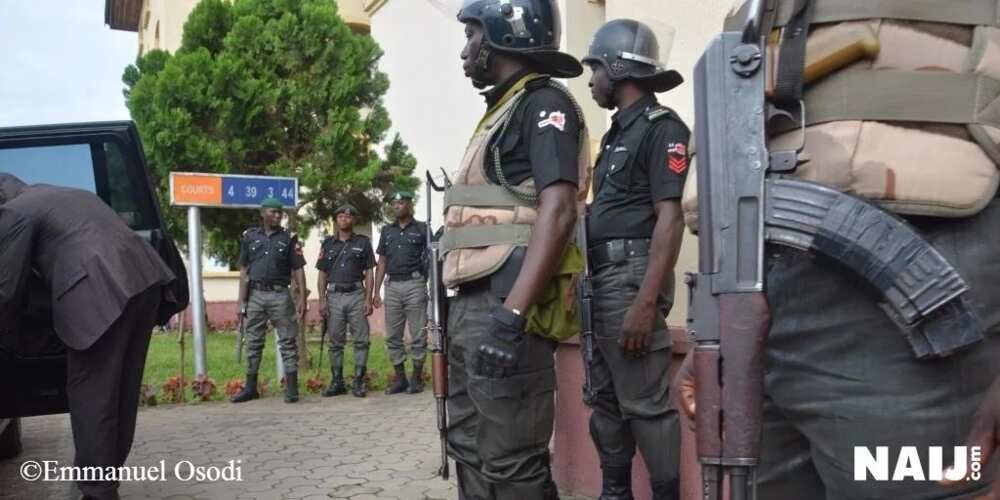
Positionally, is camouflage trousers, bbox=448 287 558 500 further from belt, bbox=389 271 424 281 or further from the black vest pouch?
belt, bbox=389 271 424 281

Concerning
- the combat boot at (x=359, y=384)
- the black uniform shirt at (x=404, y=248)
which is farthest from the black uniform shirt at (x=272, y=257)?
the combat boot at (x=359, y=384)

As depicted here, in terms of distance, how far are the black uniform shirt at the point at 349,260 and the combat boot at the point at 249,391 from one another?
3.89 feet

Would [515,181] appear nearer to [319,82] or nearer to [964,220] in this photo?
[964,220]

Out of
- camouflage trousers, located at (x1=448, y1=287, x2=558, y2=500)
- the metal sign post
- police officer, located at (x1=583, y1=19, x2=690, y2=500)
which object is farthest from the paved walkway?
camouflage trousers, located at (x1=448, y1=287, x2=558, y2=500)

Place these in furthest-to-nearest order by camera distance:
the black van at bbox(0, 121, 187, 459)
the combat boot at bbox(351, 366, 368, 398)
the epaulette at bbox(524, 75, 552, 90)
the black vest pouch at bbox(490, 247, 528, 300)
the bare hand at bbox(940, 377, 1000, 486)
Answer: the combat boot at bbox(351, 366, 368, 398)
the black van at bbox(0, 121, 187, 459)
the epaulette at bbox(524, 75, 552, 90)
the black vest pouch at bbox(490, 247, 528, 300)
the bare hand at bbox(940, 377, 1000, 486)

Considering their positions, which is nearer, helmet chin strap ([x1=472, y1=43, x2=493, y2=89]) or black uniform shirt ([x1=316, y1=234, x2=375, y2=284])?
helmet chin strap ([x1=472, y1=43, x2=493, y2=89])

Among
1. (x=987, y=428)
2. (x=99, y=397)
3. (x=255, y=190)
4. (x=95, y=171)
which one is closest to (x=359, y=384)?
(x=255, y=190)

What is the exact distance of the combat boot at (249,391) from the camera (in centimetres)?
794

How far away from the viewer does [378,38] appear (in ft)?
47.6

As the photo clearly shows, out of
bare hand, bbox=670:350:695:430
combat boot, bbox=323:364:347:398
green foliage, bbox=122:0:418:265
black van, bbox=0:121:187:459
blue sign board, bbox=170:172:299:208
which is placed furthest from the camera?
green foliage, bbox=122:0:418:265

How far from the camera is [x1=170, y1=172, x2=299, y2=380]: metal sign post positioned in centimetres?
788

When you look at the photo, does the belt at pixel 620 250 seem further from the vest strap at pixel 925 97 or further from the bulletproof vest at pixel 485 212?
the vest strap at pixel 925 97

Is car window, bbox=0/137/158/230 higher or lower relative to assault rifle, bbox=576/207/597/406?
higher

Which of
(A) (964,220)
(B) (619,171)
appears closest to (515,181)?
(B) (619,171)
